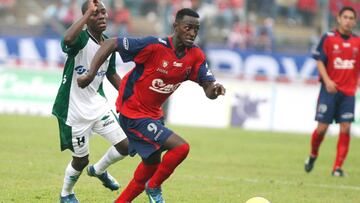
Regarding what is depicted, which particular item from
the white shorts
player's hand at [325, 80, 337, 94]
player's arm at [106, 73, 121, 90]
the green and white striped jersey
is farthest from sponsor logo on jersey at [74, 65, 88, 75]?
player's hand at [325, 80, 337, 94]

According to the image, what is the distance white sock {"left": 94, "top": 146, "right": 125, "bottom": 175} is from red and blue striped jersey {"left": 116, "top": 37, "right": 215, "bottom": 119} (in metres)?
1.16

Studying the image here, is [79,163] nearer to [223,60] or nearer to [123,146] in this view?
[123,146]

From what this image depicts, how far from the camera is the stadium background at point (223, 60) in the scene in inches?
961

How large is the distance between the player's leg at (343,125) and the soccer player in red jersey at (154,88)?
569 cm

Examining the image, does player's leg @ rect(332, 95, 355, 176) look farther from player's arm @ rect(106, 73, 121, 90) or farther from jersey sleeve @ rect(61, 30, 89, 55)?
jersey sleeve @ rect(61, 30, 89, 55)

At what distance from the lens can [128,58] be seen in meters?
8.87

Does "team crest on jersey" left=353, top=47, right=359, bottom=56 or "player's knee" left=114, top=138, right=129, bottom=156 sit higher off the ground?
"player's knee" left=114, top=138, right=129, bottom=156

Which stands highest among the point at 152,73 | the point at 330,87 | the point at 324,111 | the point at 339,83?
the point at 152,73

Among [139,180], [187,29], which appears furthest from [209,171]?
[187,29]

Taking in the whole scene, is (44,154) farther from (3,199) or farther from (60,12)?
(60,12)

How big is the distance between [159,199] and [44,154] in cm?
670

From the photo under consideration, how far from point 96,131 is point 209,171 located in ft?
14.6

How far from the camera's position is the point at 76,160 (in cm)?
978

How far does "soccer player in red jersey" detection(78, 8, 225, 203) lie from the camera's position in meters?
8.80
